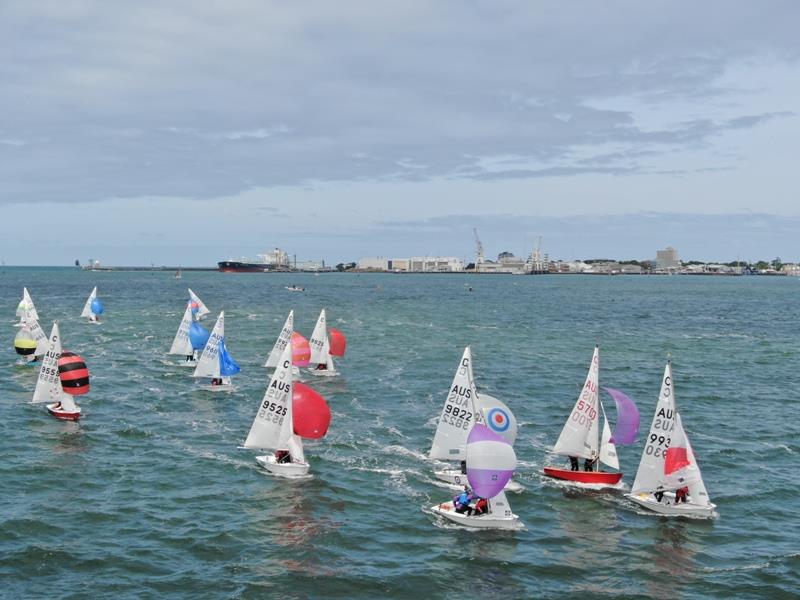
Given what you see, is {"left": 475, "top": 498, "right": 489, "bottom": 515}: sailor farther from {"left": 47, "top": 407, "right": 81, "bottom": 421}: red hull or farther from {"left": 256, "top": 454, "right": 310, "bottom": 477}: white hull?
{"left": 47, "top": 407, "right": 81, "bottom": 421}: red hull

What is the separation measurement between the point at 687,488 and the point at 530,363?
4289 centimetres

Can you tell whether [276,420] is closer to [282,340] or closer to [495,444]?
[495,444]

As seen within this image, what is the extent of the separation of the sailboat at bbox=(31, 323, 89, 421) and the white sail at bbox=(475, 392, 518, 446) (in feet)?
90.5

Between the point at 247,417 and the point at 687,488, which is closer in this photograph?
the point at 687,488

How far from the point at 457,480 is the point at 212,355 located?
101 feet

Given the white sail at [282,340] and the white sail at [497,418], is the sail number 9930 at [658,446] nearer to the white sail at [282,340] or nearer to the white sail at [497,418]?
the white sail at [497,418]

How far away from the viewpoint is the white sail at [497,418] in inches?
1547

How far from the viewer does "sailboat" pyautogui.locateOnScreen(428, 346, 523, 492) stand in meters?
39.4

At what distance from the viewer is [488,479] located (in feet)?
112

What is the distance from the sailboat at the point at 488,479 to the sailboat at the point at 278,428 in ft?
32.9

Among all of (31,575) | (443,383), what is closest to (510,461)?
(31,575)

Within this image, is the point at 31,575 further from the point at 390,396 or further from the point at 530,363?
the point at 530,363

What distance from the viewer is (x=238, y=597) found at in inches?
1119

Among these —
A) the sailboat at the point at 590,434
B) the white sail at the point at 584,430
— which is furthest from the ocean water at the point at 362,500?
the white sail at the point at 584,430
